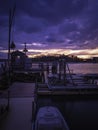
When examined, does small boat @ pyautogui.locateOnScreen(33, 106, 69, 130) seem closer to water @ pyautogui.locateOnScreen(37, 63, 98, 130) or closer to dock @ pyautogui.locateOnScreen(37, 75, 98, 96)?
water @ pyautogui.locateOnScreen(37, 63, 98, 130)

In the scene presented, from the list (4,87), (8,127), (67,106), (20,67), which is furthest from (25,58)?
(8,127)

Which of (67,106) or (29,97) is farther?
(67,106)

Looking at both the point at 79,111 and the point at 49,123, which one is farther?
the point at 79,111

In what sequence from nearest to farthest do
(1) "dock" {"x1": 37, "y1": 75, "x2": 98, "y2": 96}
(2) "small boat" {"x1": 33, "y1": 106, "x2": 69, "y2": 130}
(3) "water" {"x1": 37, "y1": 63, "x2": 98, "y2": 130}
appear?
(2) "small boat" {"x1": 33, "y1": 106, "x2": 69, "y2": 130} → (3) "water" {"x1": 37, "y1": 63, "x2": 98, "y2": 130} → (1) "dock" {"x1": 37, "y1": 75, "x2": 98, "y2": 96}

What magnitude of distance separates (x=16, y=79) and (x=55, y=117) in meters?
15.6

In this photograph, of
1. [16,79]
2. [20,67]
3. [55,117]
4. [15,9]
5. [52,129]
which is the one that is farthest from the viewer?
[20,67]

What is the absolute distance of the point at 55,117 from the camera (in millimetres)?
6156

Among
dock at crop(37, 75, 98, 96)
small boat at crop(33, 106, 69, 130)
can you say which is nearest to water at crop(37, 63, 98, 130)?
dock at crop(37, 75, 98, 96)

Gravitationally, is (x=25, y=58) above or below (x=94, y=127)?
above

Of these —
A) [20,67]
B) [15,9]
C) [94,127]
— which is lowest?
[94,127]

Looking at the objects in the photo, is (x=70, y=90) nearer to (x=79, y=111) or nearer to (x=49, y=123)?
(x=79, y=111)

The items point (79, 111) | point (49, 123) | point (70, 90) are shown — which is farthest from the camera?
point (70, 90)

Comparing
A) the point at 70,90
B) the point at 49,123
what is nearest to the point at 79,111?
the point at 70,90

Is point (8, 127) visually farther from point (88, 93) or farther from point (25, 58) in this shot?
point (25, 58)
